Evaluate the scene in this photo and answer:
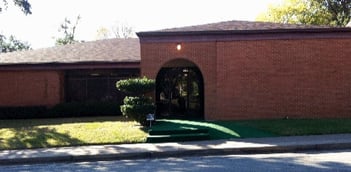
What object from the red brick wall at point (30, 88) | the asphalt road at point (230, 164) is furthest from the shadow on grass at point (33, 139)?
the red brick wall at point (30, 88)

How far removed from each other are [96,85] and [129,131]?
8.83 meters

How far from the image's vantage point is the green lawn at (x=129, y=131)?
14.5m

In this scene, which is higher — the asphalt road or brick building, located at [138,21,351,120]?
brick building, located at [138,21,351,120]

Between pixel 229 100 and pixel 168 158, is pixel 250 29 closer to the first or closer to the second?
pixel 229 100

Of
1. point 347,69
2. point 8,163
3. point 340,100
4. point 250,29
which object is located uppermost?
point 250,29

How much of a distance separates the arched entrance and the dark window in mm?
3103

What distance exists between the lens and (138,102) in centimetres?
1692

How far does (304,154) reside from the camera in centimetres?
1159

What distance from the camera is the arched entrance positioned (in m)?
21.0

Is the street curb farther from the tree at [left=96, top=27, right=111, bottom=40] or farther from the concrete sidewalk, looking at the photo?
the tree at [left=96, top=27, right=111, bottom=40]

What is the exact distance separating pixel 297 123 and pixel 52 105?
13082mm

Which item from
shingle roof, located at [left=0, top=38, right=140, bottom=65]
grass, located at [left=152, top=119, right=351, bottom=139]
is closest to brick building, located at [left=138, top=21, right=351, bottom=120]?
grass, located at [left=152, top=119, right=351, bottom=139]

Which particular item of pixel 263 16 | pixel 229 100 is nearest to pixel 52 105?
pixel 229 100

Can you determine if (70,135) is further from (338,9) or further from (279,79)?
(338,9)
